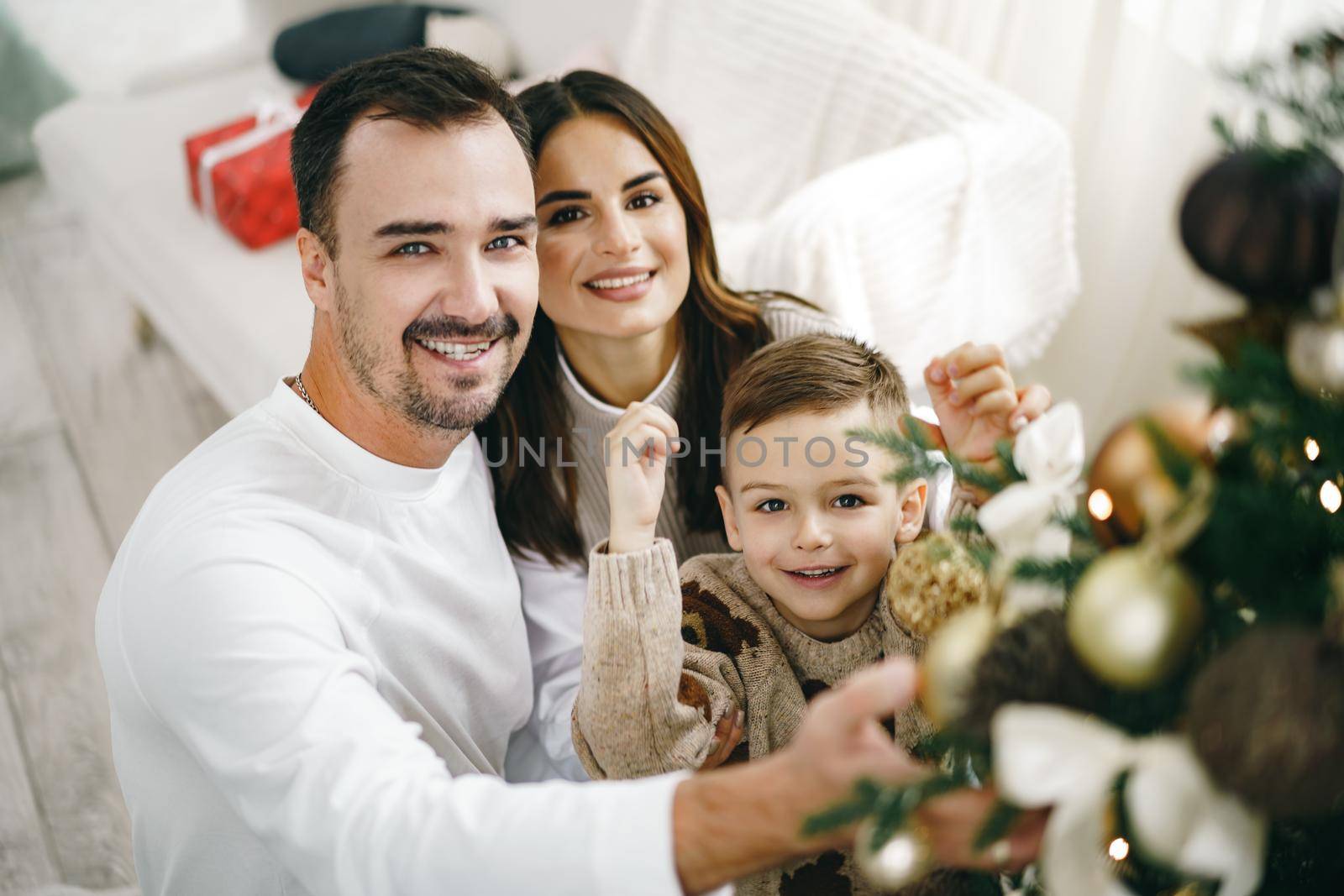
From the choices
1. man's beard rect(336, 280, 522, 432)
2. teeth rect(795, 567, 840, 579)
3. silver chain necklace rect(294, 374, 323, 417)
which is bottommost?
teeth rect(795, 567, 840, 579)

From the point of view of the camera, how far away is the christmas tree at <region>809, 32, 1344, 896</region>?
0.48 metres

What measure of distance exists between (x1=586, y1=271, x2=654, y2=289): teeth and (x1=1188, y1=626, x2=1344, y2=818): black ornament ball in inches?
42.4

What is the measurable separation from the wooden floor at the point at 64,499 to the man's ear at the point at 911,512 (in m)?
1.50

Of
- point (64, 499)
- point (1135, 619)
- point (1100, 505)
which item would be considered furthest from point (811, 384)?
point (64, 499)

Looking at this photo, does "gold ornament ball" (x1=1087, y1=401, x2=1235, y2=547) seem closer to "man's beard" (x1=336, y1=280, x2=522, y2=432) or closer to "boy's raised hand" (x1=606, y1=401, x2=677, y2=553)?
"boy's raised hand" (x1=606, y1=401, x2=677, y2=553)

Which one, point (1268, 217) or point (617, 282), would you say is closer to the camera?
point (1268, 217)

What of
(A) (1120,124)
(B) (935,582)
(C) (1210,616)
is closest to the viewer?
(C) (1210,616)

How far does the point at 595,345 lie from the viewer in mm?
1567

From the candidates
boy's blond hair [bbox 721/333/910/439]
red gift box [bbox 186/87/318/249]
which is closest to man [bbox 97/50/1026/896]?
boy's blond hair [bbox 721/333/910/439]

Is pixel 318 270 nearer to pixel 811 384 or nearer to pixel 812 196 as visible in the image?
pixel 811 384

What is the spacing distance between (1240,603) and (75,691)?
231 cm

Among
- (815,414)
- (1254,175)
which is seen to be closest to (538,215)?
(815,414)

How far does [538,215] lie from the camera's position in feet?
4.83

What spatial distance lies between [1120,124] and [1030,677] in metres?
2.08
